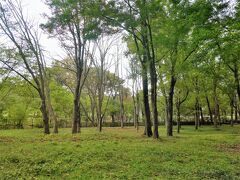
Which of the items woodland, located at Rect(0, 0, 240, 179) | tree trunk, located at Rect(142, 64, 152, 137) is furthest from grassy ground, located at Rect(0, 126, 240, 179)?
tree trunk, located at Rect(142, 64, 152, 137)

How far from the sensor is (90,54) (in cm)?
2827

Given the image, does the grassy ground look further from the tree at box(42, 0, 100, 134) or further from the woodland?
the tree at box(42, 0, 100, 134)

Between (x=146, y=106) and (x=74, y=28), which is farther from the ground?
(x=74, y=28)

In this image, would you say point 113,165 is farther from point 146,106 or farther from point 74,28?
point 74,28

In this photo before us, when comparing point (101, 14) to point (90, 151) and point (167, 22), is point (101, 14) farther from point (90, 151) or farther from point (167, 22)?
point (90, 151)

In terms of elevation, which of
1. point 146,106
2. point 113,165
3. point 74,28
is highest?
point 74,28

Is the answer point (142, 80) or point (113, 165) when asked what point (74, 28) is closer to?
point (142, 80)

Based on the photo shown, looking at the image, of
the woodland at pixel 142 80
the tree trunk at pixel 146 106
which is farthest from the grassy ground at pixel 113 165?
the tree trunk at pixel 146 106

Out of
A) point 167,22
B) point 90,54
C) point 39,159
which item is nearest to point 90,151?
point 39,159

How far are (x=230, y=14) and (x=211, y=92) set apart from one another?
2458 centimetres

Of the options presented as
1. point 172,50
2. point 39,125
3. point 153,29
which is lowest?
point 39,125

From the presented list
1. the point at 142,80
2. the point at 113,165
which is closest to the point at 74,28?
the point at 142,80

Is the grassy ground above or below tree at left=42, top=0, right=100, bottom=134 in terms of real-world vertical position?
below

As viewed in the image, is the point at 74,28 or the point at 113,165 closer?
the point at 113,165
